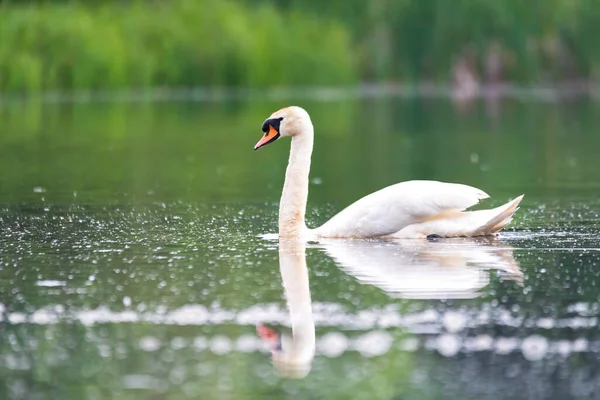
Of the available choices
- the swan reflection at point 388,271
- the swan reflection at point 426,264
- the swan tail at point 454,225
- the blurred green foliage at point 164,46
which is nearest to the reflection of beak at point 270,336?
the swan reflection at point 388,271

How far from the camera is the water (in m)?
6.09

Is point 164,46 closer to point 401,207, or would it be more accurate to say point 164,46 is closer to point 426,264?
point 401,207

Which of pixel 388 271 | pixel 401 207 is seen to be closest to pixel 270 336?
pixel 388 271

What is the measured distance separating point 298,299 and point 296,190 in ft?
9.96

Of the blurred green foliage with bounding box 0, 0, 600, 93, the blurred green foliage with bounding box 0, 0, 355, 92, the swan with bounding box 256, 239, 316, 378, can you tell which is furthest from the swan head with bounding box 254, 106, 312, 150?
the blurred green foliage with bounding box 0, 0, 600, 93

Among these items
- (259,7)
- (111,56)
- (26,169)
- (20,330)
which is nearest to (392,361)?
(20,330)

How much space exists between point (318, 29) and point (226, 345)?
134 ft

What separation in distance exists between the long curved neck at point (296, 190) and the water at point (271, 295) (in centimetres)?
35

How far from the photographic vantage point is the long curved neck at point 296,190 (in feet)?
Answer: 34.8

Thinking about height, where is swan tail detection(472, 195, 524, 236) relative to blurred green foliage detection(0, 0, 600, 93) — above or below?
above

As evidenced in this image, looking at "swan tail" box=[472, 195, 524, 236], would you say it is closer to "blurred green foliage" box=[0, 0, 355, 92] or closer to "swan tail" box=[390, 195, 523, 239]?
"swan tail" box=[390, 195, 523, 239]

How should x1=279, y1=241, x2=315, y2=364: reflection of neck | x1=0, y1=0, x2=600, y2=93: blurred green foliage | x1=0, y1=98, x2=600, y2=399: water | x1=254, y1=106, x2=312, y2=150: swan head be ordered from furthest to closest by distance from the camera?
x1=0, y1=0, x2=600, y2=93: blurred green foliage, x1=254, y1=106, x2=312, y2=150: swan head, x1=279, y1=241, x2=315, y2=364: reflection of neck, x1=0, y1=98, x2=600, y2=399: water

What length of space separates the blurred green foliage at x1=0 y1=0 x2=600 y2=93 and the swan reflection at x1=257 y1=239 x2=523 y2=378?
29504 millimetres

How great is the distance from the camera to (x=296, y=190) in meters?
10.8
